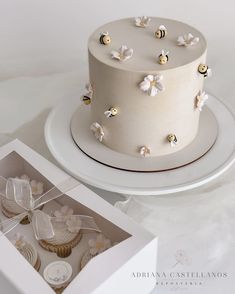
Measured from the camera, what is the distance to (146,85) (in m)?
0.75

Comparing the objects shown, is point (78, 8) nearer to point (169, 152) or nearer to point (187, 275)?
point (169, 152)

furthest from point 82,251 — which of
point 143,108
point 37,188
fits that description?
point 143,108

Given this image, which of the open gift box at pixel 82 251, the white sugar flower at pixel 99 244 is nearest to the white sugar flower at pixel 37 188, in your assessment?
the open gift box at pixel 82 251

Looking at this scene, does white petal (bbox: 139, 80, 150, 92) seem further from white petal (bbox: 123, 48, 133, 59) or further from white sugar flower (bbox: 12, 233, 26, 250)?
white sugar flower (bbox: 12, 233, 26, 250)

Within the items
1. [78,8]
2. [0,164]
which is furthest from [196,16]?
[0,164]

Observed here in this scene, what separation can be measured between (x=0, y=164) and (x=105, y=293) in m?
0.31

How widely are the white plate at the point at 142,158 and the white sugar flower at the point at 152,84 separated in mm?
135

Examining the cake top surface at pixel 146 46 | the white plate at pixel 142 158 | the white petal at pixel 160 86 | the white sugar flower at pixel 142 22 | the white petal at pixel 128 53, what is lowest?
the white plate at pixel 142 158

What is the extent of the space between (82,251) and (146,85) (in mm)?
277

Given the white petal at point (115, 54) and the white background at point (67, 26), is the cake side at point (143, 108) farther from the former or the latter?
the white background at point (67, 26)

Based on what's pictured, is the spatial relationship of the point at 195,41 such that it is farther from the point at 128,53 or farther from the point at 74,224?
the point at 74,224

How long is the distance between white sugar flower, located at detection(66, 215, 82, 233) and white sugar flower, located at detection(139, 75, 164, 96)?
23cm

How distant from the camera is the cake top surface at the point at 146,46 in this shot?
2.53ft

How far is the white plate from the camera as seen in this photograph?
0.83 metres
